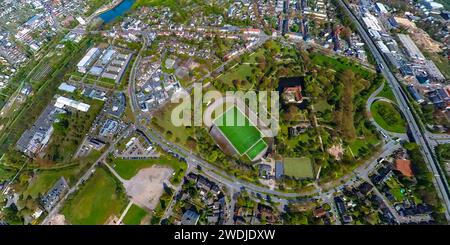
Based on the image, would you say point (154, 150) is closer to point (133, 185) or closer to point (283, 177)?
point (133, 185)

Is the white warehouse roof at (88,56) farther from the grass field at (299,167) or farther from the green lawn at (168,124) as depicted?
the grass field at (299,167)

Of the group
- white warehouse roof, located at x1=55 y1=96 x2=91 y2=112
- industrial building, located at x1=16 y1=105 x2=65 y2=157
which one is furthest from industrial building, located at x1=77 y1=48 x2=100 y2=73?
industrial building, located at x1=16 y1=105 x2=65 y2=157

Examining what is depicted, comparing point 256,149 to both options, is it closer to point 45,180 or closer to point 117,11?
point 45,180

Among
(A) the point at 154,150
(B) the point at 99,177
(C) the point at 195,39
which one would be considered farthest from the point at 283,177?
(C) the point at 195,39

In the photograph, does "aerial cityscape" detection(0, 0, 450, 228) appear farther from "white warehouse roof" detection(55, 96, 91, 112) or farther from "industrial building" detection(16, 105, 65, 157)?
"white warehouse roof" detection(55, 96, 91, 112)

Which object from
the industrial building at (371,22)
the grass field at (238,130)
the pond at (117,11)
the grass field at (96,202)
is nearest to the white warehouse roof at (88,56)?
the pond at (117,11)

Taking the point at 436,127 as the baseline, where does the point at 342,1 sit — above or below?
above
